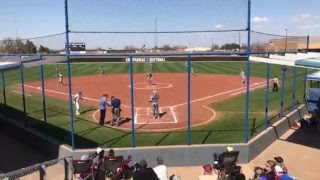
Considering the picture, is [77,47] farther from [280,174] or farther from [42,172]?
[280,174]

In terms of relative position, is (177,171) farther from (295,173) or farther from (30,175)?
(30,175)

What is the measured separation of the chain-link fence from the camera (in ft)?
24.8

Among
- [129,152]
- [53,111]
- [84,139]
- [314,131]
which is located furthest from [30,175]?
[314,131]

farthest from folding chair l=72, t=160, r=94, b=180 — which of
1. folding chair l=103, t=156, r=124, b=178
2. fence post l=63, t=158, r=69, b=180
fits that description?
fence post l=63, t=158, r=69, b=180

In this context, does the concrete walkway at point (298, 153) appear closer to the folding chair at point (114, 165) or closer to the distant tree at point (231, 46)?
the distant tree at point (231, 46)

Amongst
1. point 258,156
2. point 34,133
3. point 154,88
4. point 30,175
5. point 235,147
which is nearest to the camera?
point 30,175

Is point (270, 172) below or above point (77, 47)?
below

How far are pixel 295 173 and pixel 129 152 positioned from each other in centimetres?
523

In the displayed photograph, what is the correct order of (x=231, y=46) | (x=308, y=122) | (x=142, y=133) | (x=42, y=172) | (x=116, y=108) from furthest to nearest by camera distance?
(x=308, y=122), (x=116, y=108), (x=142, y=133), (x=231, y=46), (x=42, y=172)

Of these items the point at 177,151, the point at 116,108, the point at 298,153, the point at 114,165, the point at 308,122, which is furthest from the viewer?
the point at 308,122

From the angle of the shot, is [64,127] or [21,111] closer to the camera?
[64,127]

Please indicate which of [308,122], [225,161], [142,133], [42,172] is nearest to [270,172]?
[225,161]

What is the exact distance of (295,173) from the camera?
10227 mm

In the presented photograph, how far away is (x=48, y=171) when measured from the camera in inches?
348
